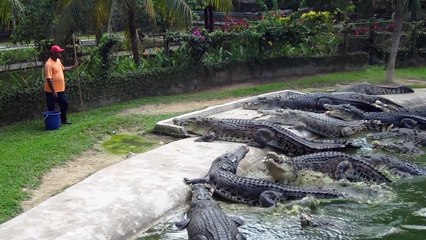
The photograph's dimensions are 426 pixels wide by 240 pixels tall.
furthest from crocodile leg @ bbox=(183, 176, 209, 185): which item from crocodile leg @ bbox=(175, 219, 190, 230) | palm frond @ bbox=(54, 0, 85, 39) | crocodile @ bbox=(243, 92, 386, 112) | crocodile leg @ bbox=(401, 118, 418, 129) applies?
palm frond @ bbox=(54, 0, 85, 39)

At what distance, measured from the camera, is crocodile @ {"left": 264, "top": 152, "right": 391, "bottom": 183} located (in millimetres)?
8203

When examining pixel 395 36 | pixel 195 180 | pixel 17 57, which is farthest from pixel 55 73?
pixel 395 36

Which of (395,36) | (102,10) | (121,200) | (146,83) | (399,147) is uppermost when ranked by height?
(102,10)

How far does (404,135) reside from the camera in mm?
10633

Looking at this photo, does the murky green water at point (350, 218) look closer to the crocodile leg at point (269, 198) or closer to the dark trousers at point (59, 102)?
the crocodile leg at point (269, 198)

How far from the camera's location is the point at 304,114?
444 inches

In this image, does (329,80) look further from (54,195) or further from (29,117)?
(54,195)

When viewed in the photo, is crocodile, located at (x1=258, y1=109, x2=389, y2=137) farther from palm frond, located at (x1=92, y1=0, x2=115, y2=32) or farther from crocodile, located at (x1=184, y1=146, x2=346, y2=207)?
palm frond, located at (x1=92, y1=0, x2=115, y2=32)

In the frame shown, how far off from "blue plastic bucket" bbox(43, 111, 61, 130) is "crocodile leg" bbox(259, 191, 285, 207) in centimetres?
545

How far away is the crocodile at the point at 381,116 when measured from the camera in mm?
11445

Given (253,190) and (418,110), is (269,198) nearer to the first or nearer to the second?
(253,190)

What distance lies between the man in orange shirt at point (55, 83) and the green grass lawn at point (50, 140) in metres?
0.49

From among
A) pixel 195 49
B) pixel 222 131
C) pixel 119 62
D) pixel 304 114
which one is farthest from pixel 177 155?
pixel 195 49

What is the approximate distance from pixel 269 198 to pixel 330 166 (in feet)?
5.32
